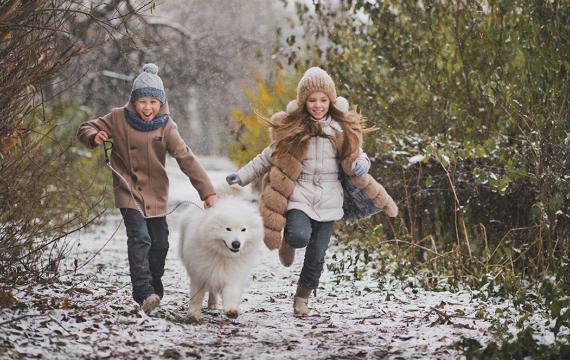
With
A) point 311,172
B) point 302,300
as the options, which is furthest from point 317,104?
point 302,300

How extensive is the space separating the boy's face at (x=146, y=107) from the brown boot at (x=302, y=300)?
1.82 m

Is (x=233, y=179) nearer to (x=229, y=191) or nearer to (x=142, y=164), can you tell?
(x=229, y=191)

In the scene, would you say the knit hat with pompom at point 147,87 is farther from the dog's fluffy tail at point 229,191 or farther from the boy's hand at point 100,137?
the dog's fluffy tail at point 229,191

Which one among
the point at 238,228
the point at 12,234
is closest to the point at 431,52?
the point at 238,228

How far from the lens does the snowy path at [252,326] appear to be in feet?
15.8

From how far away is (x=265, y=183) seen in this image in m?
6.65

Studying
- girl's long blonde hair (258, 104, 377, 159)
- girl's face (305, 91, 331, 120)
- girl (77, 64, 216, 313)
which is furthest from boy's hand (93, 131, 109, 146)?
girl's face (305, 91, 331, 120)

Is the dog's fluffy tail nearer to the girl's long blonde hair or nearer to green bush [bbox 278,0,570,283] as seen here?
the girl's long blonde hair

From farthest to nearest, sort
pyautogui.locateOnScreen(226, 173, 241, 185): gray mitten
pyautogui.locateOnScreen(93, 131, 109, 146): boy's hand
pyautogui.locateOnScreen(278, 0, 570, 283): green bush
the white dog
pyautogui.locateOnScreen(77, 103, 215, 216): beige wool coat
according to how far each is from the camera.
A: pyautogui.locateOnScreen(278, 0, 570, 283): green bush < pyautogui.locateOnScreen(226, 173, 241, 185): gray mitten < pyautogui.locateOnScreen(77, 103, 215, 216): beige wool coat < the white dog < pyautogui.locateOnScreen(93, 131, 109, 146): boy's hand

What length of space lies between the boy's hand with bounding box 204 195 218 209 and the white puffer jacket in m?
0.35

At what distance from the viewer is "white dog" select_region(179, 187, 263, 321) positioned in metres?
5.89

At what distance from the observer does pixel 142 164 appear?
238 inches

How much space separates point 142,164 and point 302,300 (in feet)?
5.58

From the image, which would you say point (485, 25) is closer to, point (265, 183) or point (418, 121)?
point (418, 121)
